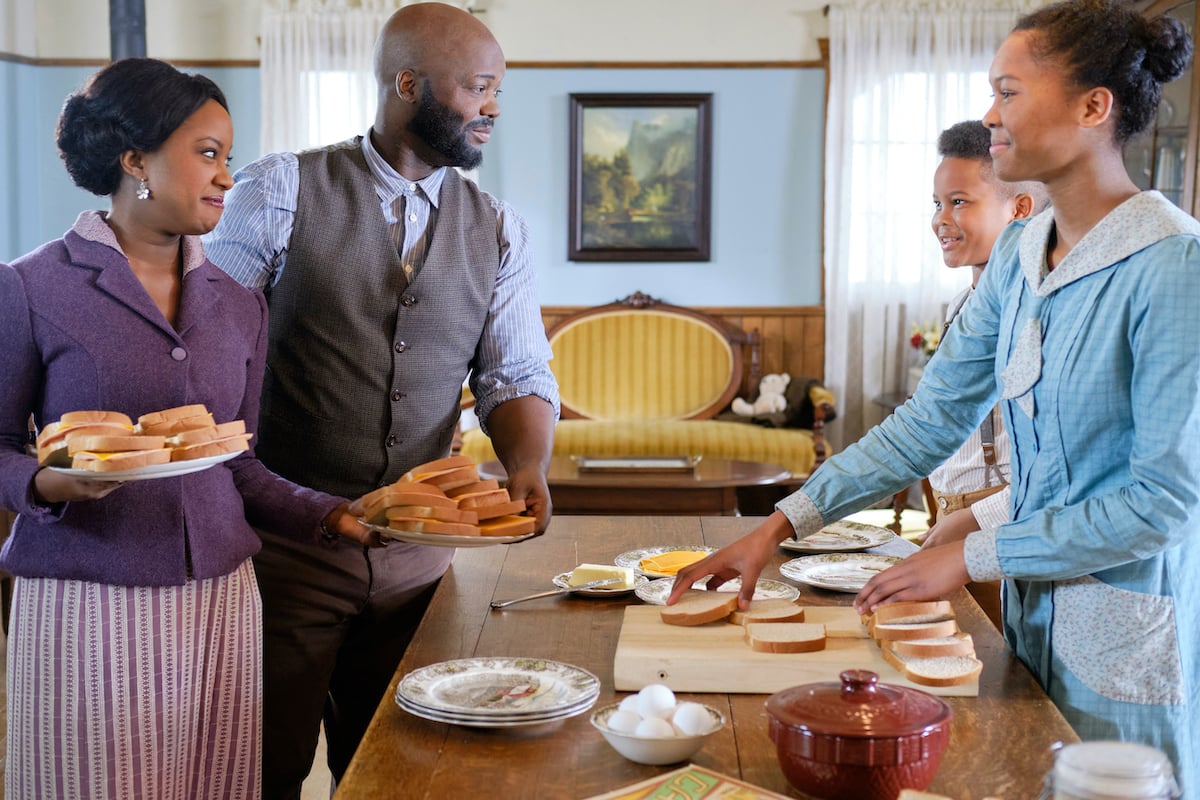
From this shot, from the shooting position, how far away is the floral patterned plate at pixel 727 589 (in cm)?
187

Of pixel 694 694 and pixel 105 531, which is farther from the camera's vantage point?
pixel 105 531

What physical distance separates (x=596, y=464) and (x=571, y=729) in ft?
13.5

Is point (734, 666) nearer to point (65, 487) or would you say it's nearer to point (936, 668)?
point (936, 668)

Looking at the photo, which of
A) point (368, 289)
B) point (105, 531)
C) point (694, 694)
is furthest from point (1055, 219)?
point (105, 531)

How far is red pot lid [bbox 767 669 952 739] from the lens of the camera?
1.12 meters

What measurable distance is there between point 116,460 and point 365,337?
783 mm

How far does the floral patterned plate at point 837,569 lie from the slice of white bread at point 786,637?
1.35 ft

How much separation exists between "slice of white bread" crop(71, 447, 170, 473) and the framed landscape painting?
5.91 meters

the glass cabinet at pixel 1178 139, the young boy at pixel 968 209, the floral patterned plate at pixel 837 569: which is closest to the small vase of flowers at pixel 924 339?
the glass cabinet at pixel 1178 139

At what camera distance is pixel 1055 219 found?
1657 millimetres

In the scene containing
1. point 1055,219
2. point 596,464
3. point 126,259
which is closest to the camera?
point 1055,219

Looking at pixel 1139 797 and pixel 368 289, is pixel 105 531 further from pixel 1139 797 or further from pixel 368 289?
pixel 1139 797

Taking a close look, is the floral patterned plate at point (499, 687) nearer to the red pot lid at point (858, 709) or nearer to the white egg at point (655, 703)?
the white egg at point (655, 703)

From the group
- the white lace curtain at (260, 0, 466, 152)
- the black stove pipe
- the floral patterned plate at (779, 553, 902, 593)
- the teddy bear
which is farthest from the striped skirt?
the black stove pipe
